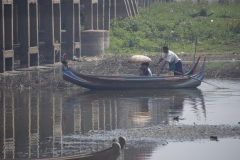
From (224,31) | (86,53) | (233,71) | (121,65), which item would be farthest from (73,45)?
(224,31)

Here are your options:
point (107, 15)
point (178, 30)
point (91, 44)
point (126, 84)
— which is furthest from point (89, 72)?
point (178, 30)

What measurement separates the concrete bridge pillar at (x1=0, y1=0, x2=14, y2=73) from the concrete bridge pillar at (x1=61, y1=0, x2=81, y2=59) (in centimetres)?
590

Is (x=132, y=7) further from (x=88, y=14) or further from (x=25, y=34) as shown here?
(x=25, y=34)

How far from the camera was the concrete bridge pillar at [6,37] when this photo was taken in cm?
2630

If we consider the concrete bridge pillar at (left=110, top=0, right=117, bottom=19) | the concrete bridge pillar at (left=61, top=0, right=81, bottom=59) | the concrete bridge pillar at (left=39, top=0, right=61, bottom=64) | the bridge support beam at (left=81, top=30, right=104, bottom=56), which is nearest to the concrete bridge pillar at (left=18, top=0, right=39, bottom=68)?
the concrete bridge pillar at (left=39, top=0, right=61, bottom=64)

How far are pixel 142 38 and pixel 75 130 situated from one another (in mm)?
23249

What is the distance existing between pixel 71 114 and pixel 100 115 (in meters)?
0.78

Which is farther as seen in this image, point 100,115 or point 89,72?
point 89,72

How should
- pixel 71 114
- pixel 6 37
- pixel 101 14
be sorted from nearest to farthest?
pixel 71 114, pixel 6 37, pixel 101 14

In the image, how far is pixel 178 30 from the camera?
41031mm

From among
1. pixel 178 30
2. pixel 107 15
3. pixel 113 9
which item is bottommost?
pixel 178 30

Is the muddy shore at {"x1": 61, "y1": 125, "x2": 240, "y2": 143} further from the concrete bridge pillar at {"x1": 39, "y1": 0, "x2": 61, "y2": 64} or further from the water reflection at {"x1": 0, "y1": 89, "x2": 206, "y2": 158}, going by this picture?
the concrete bridge pillar at {"x1": 39, "y1": 0, "x2": 61, "y2": 64}

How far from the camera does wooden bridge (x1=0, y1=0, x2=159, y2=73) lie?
1081 inches

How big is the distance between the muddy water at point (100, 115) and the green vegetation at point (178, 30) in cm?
1245
